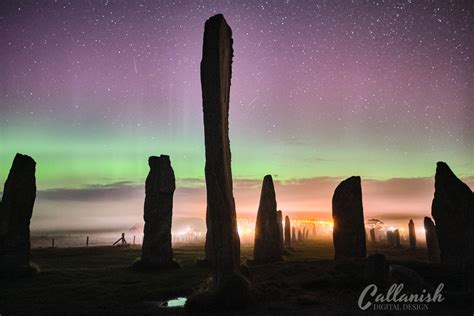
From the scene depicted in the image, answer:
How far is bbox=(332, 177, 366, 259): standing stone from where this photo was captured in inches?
556

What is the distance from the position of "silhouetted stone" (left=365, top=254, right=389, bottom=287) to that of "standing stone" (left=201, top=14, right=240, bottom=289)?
3478mm

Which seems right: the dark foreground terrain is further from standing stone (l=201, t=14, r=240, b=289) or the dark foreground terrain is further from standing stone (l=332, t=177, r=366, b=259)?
standing stone (l=332, t=177, r=366, b=259)

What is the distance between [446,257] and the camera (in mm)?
12789

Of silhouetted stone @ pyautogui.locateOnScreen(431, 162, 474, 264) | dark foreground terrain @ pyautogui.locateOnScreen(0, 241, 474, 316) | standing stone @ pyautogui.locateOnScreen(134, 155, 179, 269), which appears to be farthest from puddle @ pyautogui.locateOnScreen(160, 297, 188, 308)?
silhouetted stone @ pyautogui.locateOnScreen(431, 162, 474, 264)

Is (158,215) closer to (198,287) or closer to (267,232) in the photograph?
(267,232)

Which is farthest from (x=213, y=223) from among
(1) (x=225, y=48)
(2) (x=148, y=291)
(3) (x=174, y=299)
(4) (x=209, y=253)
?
(4) (x=209, y=253)

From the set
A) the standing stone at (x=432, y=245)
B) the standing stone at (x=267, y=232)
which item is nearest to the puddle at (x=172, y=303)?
the standing stone at (x=267, y=232)

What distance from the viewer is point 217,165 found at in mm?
7035

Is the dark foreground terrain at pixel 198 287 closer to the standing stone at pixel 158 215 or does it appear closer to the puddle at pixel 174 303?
the puddle at pixel 174 303

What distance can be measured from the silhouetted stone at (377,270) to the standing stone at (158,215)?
835 centimetres

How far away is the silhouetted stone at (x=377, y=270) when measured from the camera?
8.08 m

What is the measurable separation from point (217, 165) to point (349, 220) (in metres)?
9.53

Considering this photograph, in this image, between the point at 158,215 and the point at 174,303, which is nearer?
the point at 174,303

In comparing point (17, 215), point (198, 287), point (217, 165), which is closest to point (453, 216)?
point (198, 287)
